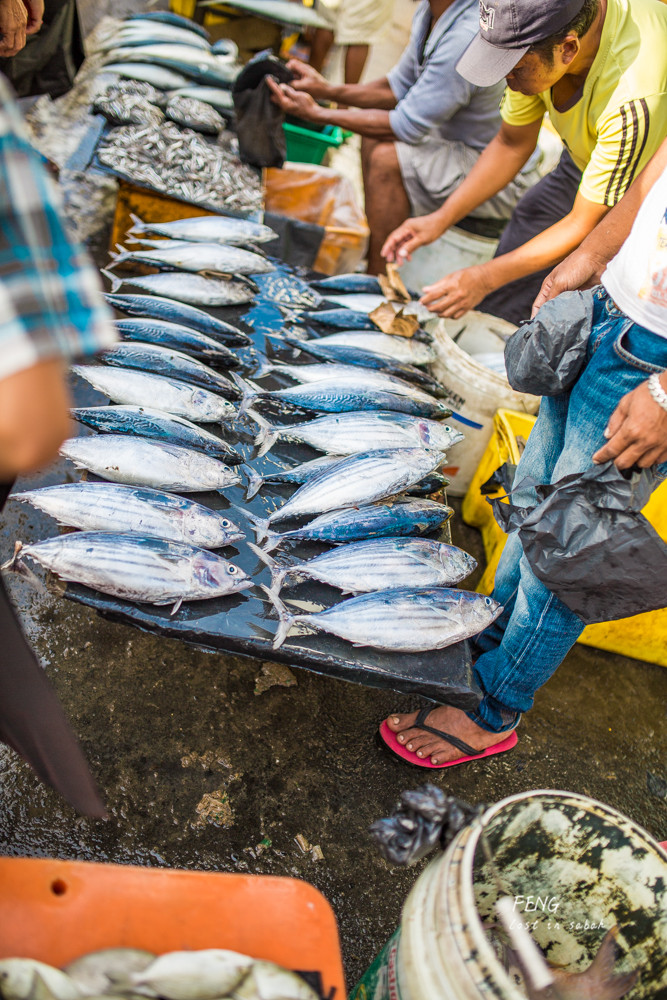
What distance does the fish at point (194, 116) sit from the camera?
452cm

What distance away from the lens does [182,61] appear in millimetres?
5062

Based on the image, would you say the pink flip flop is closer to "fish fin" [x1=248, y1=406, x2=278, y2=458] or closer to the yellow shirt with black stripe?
"fish fin" [x1=248, y1=406, x2=278, y2=458]

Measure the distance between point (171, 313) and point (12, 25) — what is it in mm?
1660

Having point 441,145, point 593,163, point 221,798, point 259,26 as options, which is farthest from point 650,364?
point 259,26

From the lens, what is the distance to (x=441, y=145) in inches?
172

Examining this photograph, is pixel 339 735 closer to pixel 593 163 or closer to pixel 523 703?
pixel 523 703

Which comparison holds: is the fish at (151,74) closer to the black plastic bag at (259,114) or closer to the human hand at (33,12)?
the black plastic bag at (259,114)

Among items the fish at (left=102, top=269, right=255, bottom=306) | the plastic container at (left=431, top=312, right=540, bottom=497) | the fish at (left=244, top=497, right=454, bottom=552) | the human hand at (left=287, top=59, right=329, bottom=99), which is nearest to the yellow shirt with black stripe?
the plastic container at (left=431, top=312, right=540, bottom=497)

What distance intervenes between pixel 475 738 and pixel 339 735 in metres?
0.52

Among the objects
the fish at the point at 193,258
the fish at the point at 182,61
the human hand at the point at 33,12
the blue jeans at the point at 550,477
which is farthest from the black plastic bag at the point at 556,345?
the fish at the point at 182,61

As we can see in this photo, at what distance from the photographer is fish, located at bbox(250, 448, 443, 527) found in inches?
86.4

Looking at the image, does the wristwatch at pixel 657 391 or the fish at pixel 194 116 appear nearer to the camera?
the wristwatch at pixel 657 391

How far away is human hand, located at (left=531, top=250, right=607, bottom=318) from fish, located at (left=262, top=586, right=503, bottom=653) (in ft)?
3.82

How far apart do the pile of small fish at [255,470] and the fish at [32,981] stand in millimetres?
937
